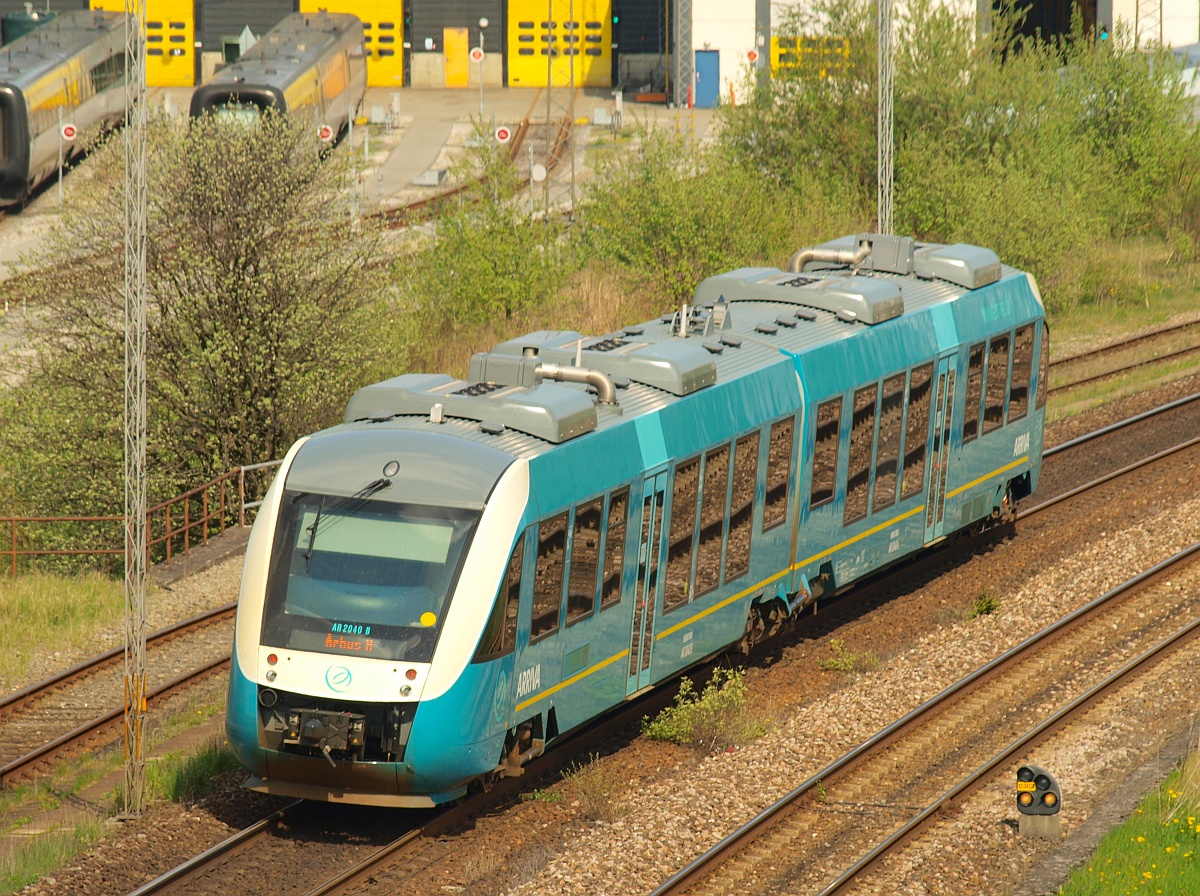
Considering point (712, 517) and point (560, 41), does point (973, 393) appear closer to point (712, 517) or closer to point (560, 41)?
point (712, 517)

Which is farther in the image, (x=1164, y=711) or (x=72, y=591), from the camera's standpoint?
(x=72, y=591)

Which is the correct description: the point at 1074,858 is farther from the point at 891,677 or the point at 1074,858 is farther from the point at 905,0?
the point at 905,0

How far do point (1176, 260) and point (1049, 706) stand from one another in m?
30.2

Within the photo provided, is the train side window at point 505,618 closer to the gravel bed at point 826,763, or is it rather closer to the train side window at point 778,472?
the gravel bed at point 826,763

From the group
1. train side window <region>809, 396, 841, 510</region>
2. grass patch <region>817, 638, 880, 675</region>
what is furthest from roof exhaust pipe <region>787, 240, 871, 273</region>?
grass patch <region>817, 638, 880, 675</region>

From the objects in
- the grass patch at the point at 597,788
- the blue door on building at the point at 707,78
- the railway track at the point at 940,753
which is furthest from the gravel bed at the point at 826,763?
the blue door on building at the point at 707,78

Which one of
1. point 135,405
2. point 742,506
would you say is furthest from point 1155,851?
point 135,405

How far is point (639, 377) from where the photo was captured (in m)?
14.3

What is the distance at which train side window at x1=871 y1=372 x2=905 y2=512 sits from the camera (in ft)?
56.2

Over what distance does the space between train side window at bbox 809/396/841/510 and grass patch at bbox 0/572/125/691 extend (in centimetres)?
791

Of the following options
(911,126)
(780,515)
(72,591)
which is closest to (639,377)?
(780,515)

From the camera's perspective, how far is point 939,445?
18156 mm

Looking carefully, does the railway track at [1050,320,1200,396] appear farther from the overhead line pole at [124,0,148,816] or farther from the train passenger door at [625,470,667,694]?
the overhead line pole at [124,0,148,816]

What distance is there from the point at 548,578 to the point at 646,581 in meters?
1.50
